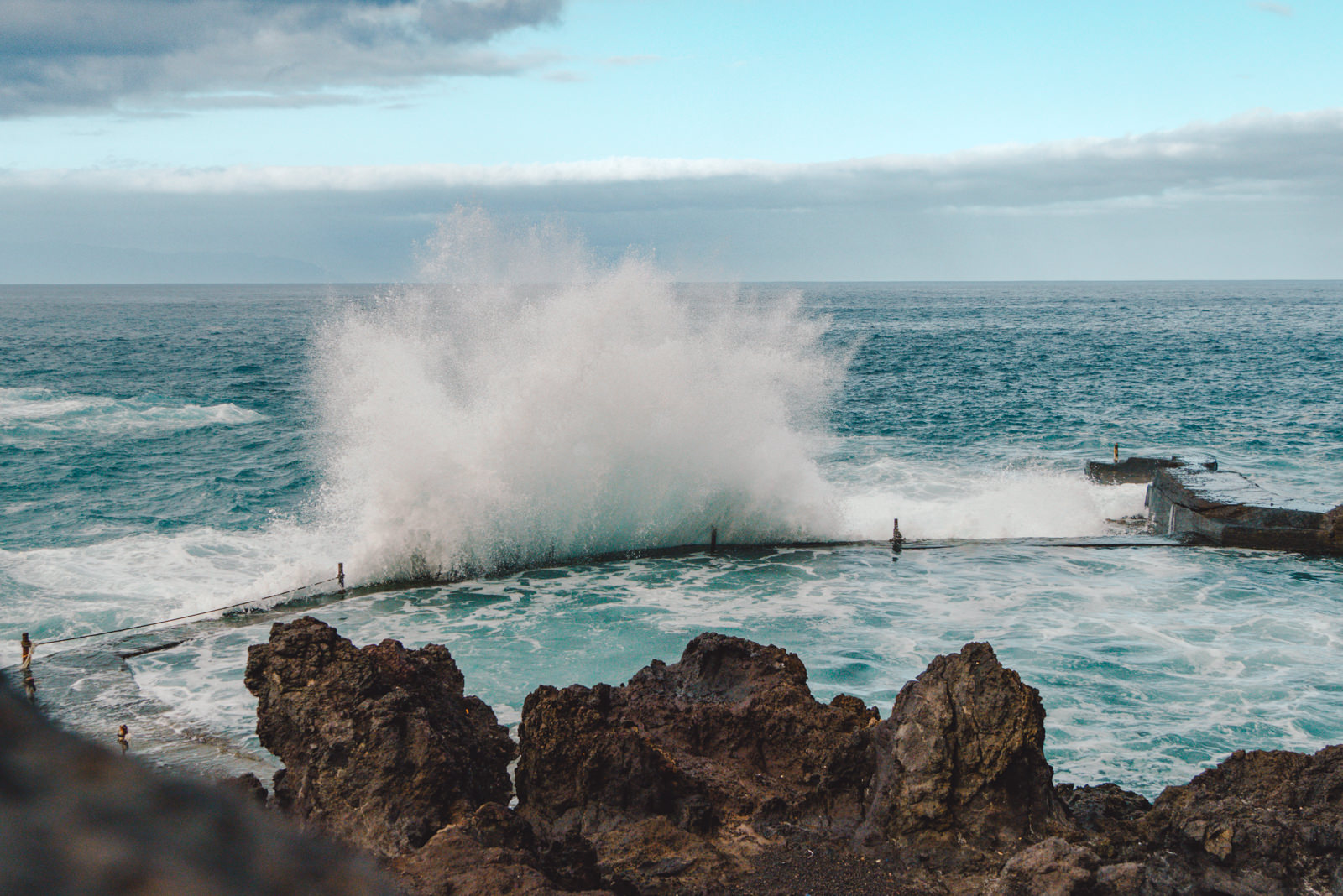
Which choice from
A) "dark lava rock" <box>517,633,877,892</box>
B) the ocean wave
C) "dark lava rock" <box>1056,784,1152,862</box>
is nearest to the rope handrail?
"dark lava rock" <box>517,633,877,892</box>

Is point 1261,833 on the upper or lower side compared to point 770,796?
upper

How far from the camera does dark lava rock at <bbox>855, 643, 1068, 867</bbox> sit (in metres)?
6.85

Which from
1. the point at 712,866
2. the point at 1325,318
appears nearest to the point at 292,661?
the point at 712,866

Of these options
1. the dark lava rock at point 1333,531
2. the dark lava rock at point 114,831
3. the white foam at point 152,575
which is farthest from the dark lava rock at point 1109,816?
the dark lava rock at point 1333,531

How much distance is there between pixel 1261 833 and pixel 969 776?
1.74 metres

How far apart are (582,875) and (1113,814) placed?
4.36 meters

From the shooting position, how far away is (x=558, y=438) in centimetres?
1866

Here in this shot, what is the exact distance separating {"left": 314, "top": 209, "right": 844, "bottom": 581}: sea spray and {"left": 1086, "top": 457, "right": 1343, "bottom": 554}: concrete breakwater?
22.0 feet

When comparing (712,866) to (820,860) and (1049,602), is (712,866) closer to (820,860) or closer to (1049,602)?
(820,860)

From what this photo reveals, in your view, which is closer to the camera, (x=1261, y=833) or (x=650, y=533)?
(x=1261, y=833)

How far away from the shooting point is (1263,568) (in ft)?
55.8

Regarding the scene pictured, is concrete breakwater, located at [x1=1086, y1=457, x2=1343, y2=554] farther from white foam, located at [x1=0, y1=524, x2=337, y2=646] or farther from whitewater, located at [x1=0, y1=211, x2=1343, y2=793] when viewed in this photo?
white foam, located at [x1=0, y1=524, x2=337, y2=646]

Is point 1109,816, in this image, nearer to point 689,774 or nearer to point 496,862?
point 689,774

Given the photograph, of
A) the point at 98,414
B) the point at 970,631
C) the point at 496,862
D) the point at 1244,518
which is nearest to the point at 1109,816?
the point at 496,862
